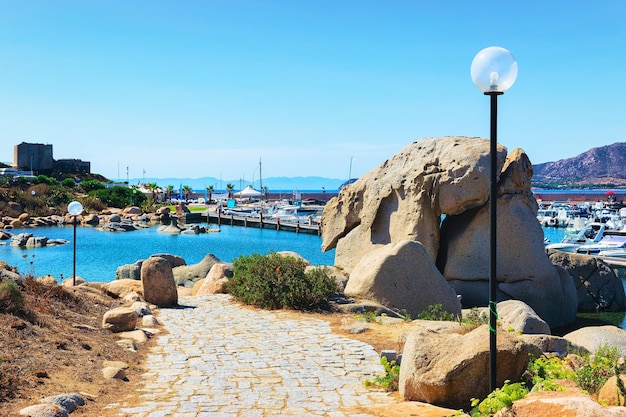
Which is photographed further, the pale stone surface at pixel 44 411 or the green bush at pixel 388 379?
the green bush at pixel 388 379

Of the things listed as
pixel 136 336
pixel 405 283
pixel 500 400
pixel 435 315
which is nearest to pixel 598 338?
pixel 435 315

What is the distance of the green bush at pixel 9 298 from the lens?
30.4 feet

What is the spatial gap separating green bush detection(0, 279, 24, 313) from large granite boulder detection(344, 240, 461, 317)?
6843mm

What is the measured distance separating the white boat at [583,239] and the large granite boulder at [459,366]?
33798 mm

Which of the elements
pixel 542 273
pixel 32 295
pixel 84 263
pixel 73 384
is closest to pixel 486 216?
pixel 542 273

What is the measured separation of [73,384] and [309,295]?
6291 mm

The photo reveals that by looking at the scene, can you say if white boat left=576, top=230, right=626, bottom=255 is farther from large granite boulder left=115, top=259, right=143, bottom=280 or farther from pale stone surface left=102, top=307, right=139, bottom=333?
pale stone surface left=102, top=307, right=139, bottom=333

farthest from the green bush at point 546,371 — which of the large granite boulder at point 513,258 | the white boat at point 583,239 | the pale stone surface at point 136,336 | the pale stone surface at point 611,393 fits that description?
the white boat at point 583,239

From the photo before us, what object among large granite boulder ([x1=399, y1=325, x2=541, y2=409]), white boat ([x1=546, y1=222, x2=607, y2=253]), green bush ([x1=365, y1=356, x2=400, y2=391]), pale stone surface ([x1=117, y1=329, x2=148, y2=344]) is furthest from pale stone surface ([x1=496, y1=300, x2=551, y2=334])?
white boat ([x1=546, y1=222, x2=607, y2=253])

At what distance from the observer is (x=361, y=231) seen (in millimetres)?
20938

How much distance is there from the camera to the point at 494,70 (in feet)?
18.9

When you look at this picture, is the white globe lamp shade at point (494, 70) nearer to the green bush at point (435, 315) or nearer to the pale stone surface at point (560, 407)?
the pale stone surface at point (560, 407)

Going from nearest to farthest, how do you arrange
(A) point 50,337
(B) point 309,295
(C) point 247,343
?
(A) point 50,337, (C) point 247,343, (B) point 309,295

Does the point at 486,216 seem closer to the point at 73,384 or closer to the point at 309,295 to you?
the point at 309,295
